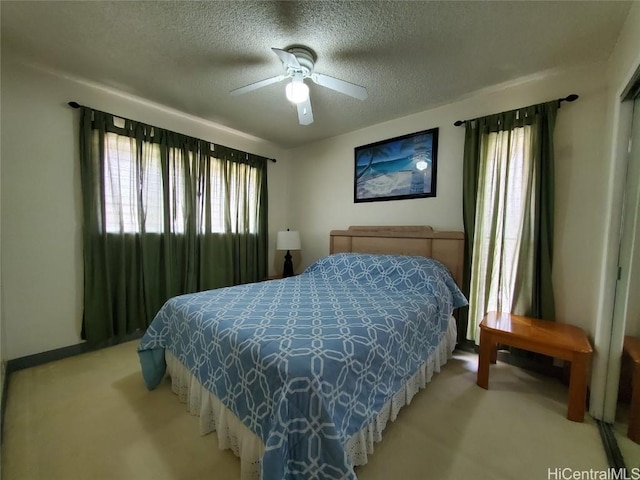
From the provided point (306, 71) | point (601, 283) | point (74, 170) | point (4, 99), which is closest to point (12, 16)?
point (4, 99)

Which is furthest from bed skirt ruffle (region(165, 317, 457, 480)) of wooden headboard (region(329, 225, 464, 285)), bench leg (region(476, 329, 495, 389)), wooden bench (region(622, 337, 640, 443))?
wooden bench (region(622, 337, 640, 443))

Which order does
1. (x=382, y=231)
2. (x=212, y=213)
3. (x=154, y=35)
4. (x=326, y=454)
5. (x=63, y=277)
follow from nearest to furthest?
(x=326, y=454) < (x=154, y=35) < (x=63, y=277) < (x=382, y=231) < (x=212, y=213)

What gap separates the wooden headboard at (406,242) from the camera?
8.03ft

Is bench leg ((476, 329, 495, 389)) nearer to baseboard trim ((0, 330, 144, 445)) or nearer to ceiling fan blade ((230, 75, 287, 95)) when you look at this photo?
ceiling fan blade ((230, 75, 287, 95))

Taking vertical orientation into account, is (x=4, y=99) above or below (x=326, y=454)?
above

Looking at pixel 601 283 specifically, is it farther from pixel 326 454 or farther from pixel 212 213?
pixel 212 213

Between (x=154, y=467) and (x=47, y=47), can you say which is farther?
(x=47, y=47)

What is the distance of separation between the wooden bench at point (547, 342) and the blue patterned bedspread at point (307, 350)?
1.04 feet

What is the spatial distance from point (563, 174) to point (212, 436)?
3.13 metres

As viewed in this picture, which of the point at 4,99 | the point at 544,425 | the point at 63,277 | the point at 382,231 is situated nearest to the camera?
the point at 544,425

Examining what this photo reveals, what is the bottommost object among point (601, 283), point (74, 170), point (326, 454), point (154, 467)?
point (154, 467)

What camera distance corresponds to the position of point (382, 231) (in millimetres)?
2949

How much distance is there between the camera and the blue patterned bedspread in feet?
3.10

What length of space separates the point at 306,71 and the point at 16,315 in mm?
2993
